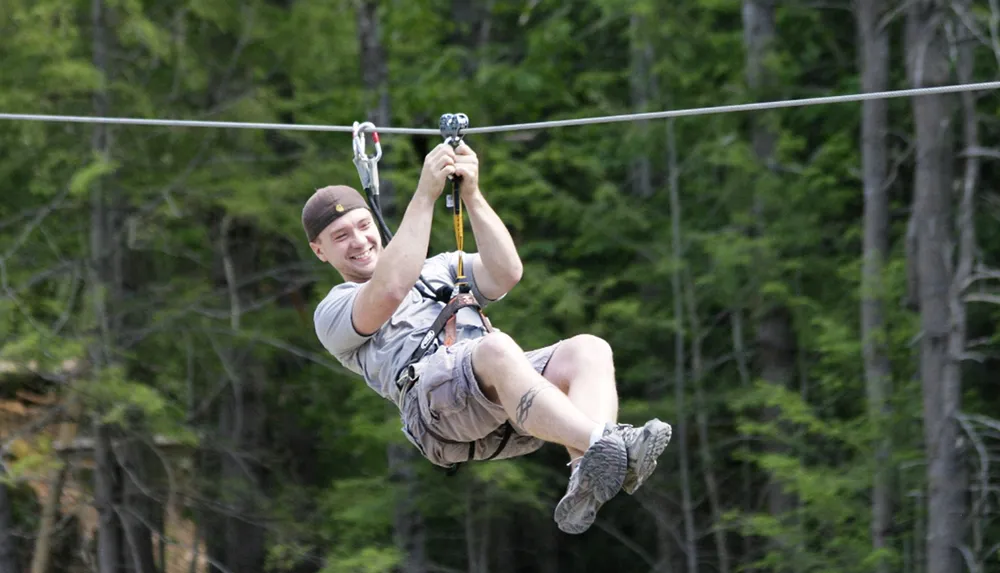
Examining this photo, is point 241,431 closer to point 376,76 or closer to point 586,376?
point 376,76

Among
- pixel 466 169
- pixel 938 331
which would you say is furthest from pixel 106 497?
pixel 466 169

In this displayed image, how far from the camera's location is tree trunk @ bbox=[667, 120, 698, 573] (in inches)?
460

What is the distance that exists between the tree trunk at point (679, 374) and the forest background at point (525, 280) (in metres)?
0.04

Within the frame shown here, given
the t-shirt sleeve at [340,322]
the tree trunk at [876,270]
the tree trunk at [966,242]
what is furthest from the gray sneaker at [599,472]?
the tree trunk at [876,270]

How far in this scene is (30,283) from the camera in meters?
10.6

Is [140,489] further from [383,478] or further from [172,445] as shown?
[383,478]

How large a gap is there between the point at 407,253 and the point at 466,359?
0.33m

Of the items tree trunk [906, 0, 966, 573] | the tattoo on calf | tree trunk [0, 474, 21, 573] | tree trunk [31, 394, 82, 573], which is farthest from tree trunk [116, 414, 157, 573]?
the tattoo on calf

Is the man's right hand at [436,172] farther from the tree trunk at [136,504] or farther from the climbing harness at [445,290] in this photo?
the tree trunk at [136,504]

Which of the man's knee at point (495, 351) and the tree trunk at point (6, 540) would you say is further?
the tree trunk at point (6, 540)

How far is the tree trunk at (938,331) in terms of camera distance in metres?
9.83

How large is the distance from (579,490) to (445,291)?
0.87 metres

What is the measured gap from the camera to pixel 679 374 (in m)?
11.8

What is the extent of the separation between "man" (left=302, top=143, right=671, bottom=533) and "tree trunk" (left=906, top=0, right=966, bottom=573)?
569cm
